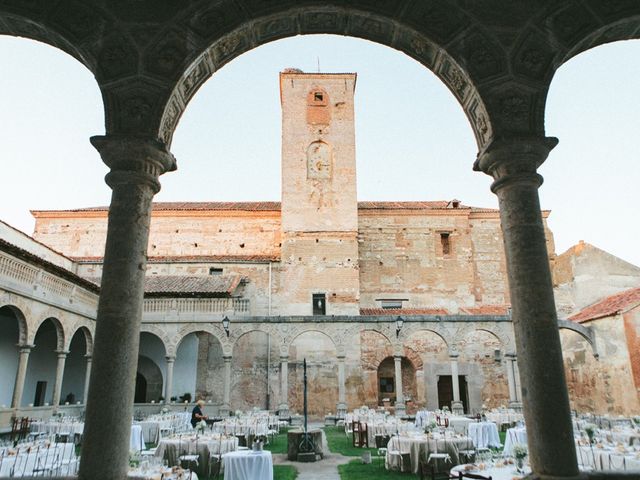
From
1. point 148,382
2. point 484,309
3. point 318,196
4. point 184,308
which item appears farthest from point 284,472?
point 484,309

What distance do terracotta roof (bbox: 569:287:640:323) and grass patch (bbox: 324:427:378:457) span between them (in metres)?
10.2

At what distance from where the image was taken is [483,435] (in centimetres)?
1238

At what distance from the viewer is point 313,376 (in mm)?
22844

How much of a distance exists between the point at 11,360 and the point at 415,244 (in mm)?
19881

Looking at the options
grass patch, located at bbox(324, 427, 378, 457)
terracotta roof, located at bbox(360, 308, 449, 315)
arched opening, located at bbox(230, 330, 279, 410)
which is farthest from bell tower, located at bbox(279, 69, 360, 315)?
grass patch, located at bbox(324, 427, 378, 457)

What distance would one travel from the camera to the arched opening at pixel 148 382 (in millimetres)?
21734

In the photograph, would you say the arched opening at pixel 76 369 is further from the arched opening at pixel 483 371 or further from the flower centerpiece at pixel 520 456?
the flower centerpiece at pixel 520 456

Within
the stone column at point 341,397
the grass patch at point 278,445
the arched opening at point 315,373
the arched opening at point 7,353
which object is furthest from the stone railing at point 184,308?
the grass patch at point 278,445

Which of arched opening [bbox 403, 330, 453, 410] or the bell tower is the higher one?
the bell tower

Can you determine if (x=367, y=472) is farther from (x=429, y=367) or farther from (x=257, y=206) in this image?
(x=257, y=206)

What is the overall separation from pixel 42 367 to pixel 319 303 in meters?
12.2

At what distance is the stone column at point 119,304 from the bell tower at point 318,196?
20152mm

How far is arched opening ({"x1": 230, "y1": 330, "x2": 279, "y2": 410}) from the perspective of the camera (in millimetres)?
22375

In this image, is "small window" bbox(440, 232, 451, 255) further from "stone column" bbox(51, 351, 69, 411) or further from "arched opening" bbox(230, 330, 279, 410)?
"stone column" bbox(51, 351, 69, 411)
